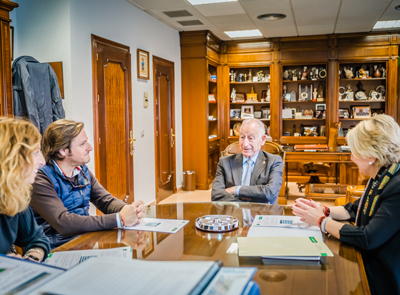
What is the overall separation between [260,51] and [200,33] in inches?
59.4

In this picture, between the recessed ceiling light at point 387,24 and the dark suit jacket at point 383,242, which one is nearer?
the dark suit jacket at point 383,242

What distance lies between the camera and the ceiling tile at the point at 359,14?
482 centimetres

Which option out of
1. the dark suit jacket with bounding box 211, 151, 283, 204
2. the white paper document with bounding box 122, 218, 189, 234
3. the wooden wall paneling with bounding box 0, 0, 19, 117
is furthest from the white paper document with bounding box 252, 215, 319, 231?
the wooden wall paneling with bounding box 0, 0, 19, 117

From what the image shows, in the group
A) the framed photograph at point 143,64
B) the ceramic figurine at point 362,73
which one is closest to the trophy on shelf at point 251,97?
the ceramic figurine at point 362,73

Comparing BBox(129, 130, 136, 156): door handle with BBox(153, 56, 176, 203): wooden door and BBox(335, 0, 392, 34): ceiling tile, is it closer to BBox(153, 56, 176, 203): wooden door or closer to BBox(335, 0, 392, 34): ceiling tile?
BBox(153, 56, 176, 203): wooden door

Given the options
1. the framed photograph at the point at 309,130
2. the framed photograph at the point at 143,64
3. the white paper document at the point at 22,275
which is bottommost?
the white paper document at the point at 22,275

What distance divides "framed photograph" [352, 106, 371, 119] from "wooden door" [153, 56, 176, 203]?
3.58m

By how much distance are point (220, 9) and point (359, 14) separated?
2060 millimetres

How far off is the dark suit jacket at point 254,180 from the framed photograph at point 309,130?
15.4 feet

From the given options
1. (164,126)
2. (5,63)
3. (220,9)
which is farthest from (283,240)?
(164,126)

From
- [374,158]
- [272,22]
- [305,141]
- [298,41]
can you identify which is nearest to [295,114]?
[305,141]

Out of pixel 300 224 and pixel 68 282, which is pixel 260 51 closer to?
pixel 300 224

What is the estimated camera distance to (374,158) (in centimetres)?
175

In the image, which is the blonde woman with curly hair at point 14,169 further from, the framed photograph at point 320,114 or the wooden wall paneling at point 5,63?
the framed photograph at point 320,114
